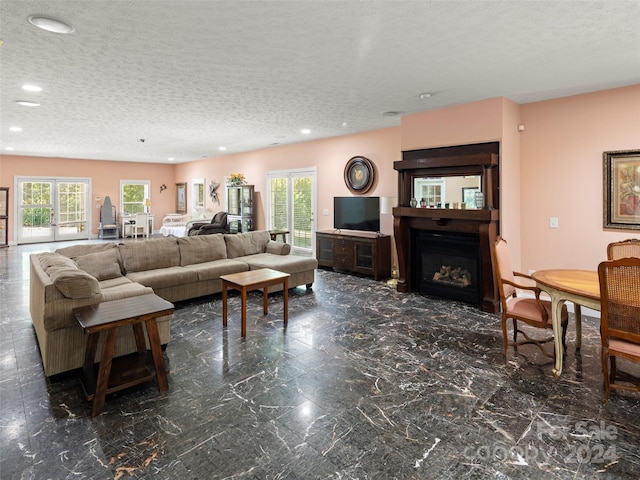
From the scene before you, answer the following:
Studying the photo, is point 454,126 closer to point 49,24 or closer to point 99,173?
point 49,24

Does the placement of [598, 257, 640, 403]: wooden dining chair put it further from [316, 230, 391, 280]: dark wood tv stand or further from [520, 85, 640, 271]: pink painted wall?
[316, 230, 391, 280]: dark wood tv stand

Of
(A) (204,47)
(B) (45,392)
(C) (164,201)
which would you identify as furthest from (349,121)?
(C) (164,201)

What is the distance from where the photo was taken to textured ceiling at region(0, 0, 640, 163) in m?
2.53

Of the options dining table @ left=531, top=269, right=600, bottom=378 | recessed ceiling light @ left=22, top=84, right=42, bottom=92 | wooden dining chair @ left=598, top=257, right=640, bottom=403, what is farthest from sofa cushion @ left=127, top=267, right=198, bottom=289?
wooden dining chair @ left=598, top=257, right=640, bottom=403

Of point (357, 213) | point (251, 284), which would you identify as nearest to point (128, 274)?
point (251, 284)

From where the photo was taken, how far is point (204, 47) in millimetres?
3119

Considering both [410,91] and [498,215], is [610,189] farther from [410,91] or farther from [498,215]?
[410,91]

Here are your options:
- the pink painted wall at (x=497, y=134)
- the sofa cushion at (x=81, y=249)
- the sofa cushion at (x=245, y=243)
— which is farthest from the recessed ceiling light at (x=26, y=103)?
the pink painted wall at (x=497, y=134)

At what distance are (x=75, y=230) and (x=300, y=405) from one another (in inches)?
481

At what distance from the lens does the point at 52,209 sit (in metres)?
11.3

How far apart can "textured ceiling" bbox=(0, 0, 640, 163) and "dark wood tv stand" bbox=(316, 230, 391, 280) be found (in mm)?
2052

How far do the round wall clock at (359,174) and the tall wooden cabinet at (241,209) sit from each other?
3282 mm

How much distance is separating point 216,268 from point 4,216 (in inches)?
348

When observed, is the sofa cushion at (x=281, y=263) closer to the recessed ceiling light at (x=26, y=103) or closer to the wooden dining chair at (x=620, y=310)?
the recessed ceiling light at (x=26, y=103)
